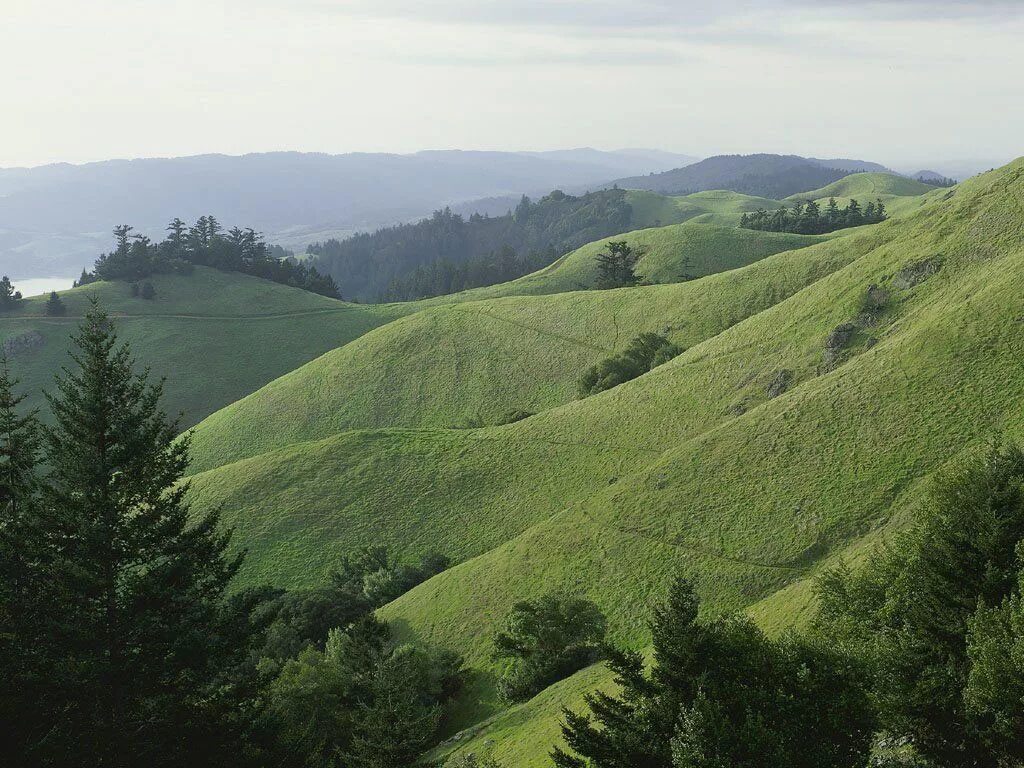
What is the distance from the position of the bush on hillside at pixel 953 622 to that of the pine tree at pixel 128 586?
20108 millimetres

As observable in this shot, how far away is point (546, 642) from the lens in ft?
121

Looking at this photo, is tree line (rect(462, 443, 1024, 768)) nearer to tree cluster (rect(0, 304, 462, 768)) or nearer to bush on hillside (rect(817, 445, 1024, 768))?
bush on hillside (rect(817, 445, 1024, 768))

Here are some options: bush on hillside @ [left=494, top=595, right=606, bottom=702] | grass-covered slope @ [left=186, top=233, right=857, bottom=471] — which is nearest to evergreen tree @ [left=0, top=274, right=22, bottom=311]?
grass-covered slope @ [left=186, top=233, right=857, bottom=471]

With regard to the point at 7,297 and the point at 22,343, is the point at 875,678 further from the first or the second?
the point at 7,297

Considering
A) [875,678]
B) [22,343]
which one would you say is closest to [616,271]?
[22,343]

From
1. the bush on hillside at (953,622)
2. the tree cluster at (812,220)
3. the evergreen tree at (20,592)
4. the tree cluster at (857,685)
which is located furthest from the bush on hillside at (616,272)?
the evergreen tree at (20,592)

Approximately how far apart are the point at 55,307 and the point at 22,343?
15.1 m

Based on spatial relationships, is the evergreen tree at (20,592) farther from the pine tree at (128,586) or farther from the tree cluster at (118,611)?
the pine tree at (128,586)

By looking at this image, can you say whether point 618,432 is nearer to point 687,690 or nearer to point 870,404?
point 870,404

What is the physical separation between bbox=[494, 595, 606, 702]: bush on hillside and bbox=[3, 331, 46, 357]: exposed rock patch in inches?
5397

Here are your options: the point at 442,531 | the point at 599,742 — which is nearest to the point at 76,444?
the point at 599,742

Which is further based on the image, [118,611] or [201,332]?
[201,332]

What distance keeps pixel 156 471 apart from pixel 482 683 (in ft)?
74.9

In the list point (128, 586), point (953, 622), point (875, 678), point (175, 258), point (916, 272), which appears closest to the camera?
point (875, 678)
